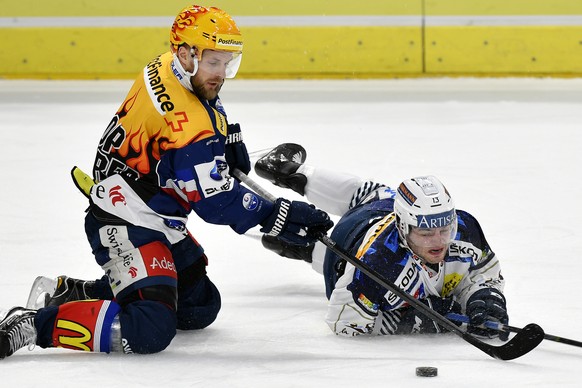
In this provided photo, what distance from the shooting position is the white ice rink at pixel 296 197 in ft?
10.2

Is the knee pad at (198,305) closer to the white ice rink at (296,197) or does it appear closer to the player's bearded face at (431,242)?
the white ice rink at (296,197)

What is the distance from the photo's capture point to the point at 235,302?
3.88 metres

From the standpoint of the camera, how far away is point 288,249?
13.3 feet

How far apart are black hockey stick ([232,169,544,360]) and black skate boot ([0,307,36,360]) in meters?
0.83

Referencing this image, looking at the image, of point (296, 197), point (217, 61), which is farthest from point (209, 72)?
point (296, 197)

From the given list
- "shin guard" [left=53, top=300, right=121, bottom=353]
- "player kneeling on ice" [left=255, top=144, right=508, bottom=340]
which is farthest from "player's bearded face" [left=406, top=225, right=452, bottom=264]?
"shin guard" [left=53, top=300, right=121, bottom=353]

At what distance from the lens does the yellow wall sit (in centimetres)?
843

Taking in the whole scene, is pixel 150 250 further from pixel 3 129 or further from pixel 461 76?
pixel 461 76

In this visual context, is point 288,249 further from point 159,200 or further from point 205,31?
point 205,31

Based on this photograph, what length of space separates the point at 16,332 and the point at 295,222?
840 mm

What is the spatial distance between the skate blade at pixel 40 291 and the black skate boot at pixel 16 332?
0.39 metres

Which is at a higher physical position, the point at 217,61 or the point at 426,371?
the point at 217,61

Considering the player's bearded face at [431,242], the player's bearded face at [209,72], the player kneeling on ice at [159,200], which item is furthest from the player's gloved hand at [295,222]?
the player's bearded face at [209,72]

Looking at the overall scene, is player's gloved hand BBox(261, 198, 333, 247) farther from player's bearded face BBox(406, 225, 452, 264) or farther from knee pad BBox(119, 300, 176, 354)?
knee pad BBox(119, 300, 176, 354)
